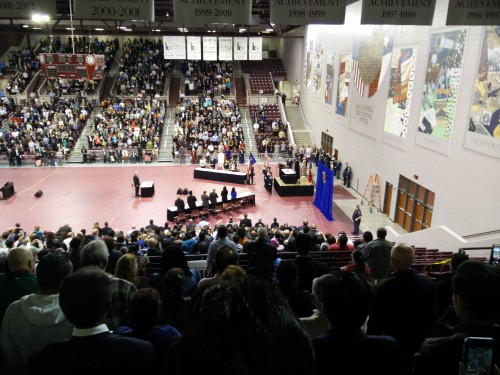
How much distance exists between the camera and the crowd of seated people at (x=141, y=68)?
35156 millimetres

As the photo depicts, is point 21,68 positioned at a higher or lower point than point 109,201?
higher

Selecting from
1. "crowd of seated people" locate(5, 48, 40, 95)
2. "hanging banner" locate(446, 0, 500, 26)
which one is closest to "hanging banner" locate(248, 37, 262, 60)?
"crowd of seated people" locate(5, 48, 40, 95)

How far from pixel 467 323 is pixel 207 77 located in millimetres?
36923

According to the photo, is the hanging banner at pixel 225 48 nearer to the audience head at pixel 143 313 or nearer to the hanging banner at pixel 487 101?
the hanging banner at pixel 487 101

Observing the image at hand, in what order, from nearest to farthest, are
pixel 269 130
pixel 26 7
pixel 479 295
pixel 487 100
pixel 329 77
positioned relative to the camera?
pixel 479 295
pixel 26 7
pixel 487 100
pixel 329 77
pixel 269 130

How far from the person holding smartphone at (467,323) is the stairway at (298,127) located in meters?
29.5

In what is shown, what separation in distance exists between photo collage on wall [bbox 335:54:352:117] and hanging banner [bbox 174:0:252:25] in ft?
49.3

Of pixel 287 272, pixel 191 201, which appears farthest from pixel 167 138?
pixel 287 272

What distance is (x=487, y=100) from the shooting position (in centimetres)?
1186

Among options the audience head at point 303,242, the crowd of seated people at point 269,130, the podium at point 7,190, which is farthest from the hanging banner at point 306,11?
the crowd of seated people at point 269,130

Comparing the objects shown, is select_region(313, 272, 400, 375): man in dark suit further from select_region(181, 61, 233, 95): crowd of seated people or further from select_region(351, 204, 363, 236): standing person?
select_region(181, 61, 233, 95): crowd of seated people

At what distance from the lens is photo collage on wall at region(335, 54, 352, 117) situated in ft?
76.5

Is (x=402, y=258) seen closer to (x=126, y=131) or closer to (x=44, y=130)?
(x=126, y=131)

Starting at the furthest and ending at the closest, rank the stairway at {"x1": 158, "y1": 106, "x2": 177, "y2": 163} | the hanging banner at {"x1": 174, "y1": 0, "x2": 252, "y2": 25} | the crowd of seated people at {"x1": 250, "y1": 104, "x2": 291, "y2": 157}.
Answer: the crowd of seated people at {"x1": 250, "y1": 104, "x2": 291, "y2": 157} → the stairway at {"x1": 158, "y1": 106, "x2": 177, "y2": 163} → the hanging banner at {"x1": 174, "y1": 0, "x2": 252, "y2": 25}
